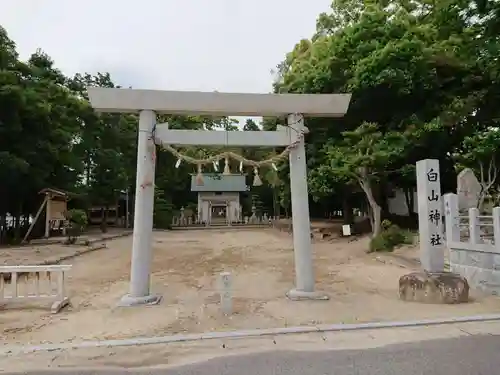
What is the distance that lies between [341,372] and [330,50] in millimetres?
18019

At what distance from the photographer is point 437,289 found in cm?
748

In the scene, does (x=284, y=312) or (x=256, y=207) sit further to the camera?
(x=256, y=207)

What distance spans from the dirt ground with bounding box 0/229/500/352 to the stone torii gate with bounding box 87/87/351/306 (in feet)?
2.11

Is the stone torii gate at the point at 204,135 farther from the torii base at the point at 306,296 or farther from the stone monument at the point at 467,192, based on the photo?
the stone monument at the point at 467,192

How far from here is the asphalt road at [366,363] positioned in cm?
427

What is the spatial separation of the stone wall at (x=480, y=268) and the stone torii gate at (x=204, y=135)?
148 inches

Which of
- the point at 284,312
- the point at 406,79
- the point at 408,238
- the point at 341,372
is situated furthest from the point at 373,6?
the point at 341,372

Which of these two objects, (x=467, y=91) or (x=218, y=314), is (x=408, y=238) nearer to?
(x=467, y=91)

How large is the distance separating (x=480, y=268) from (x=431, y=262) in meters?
1.73

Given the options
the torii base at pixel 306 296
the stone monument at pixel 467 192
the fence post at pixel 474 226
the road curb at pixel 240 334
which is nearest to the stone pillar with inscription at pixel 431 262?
the road curb at pixel 240 334

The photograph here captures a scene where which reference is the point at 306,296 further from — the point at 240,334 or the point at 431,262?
the point at 431,262

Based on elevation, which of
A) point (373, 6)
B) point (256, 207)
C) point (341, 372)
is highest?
point (373, 6)

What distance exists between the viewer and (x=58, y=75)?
24922mm

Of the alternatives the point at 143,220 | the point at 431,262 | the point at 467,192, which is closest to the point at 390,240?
the point at 467,192
